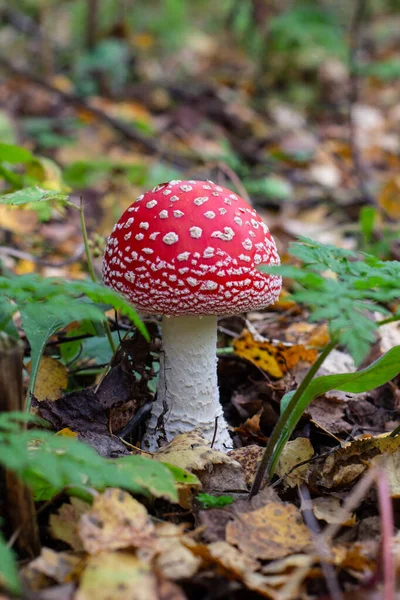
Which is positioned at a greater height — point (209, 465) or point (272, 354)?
point (272, 354)

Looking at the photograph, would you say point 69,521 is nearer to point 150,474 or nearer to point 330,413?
point 150,474

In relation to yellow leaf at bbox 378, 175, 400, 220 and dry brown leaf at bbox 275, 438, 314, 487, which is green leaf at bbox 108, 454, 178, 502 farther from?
yellow leaf at bbox 378, 175, 400, 220

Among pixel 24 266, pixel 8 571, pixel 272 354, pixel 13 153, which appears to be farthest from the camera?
pixel 24 266

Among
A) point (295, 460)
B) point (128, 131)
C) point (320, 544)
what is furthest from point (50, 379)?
point (128, 131)

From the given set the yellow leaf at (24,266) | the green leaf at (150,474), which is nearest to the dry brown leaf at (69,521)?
the green leaf at (150,474)

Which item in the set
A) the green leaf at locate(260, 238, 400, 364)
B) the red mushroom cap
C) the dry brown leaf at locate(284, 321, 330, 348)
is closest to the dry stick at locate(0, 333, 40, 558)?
the green leaf at locate(260, 238, 400, 364)

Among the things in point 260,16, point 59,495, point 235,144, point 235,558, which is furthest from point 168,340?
point 260,16
